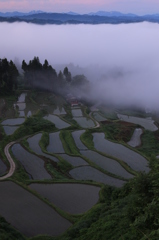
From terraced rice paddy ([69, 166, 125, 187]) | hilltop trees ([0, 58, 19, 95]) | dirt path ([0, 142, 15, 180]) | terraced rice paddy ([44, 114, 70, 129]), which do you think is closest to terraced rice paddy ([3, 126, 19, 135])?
dirt path ([0, 142, 15, 180])

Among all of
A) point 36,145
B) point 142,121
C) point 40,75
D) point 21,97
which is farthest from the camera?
point 40,75

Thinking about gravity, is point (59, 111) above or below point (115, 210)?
below

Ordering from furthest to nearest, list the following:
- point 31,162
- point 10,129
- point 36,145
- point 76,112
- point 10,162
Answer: point 76,112, point 10,129, point 36,145, point 31,162, point 10,162

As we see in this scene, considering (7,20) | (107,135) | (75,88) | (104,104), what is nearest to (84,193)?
(107,135)

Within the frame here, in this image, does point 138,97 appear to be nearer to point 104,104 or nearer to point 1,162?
point 104,104

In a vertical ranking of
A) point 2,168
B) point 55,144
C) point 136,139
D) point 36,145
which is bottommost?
point 136,139

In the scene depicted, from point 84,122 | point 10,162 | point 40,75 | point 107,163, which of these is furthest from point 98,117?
point 10,162

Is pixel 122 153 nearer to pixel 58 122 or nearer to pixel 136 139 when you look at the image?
pixel 136 139
